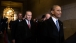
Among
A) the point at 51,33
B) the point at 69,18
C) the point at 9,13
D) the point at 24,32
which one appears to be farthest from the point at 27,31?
the point at 9,13

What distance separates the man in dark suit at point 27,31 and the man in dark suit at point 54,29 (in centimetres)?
122

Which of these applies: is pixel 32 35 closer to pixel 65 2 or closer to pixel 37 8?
pixel 65 2

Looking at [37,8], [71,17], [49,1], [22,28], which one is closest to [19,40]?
[22,28]

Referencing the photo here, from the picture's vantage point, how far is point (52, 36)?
2.69 meters

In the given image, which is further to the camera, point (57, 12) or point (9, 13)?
point (9, 13)

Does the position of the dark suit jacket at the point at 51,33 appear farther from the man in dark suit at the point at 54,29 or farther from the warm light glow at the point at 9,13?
the warm light glow at the point at 9,13

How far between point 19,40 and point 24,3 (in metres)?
10.4

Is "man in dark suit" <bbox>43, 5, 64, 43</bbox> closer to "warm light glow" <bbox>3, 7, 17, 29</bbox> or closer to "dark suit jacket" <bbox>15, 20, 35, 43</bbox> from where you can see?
"dark suit jacket" <bbox>15, 20, 35, 43</bbox>

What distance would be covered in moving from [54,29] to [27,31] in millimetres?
1410

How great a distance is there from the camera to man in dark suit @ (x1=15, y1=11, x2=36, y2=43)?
3993mm

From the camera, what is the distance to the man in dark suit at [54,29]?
8.84 feet

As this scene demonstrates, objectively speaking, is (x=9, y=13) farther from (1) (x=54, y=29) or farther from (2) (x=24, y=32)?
(1) (x=54, y=29)

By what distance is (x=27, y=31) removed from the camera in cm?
399

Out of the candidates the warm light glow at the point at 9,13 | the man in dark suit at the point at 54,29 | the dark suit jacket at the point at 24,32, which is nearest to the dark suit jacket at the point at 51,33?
the man in dark suit at the point at 54,29
